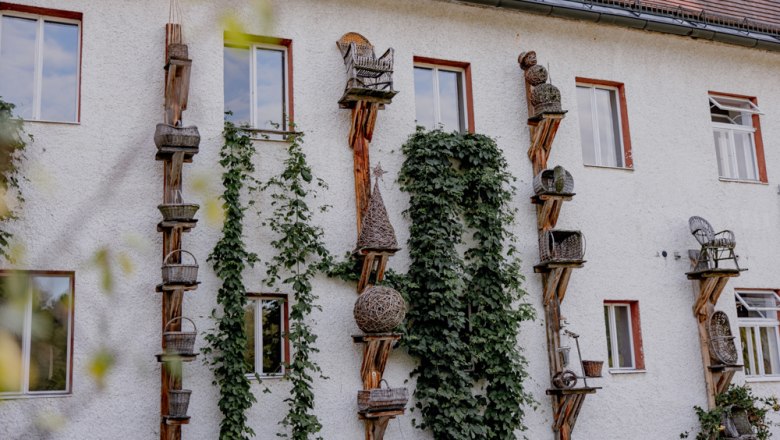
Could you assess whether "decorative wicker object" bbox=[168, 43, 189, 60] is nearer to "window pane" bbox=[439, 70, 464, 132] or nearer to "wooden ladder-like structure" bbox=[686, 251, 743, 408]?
"window pane" bbox=[439, 70, 464, 132]

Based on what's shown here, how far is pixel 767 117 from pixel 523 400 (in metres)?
6.06

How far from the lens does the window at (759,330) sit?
12.5 meters

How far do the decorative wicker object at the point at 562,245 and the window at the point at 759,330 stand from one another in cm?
283

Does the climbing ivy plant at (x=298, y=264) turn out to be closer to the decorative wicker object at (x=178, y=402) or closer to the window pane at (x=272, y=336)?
the window pane at (x=272, y=336)

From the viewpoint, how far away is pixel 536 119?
37.9 feet

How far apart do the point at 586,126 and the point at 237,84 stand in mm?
4742

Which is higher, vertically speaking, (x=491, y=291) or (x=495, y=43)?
(x=495, y=43)

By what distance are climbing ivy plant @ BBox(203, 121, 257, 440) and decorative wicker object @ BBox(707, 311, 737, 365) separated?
6.11 metres

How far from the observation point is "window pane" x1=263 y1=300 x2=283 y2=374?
9.85 metres

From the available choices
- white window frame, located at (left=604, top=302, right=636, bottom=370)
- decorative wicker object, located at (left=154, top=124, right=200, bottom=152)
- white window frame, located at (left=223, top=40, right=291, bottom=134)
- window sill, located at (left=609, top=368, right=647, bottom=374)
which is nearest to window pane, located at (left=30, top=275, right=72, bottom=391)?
decorative wicker object, located at (left=154, top=124, right=200, bottom=152)

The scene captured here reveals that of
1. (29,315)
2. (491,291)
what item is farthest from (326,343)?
(29,315)

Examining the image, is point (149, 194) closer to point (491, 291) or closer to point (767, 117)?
point (491, 291)

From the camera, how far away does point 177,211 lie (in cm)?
909

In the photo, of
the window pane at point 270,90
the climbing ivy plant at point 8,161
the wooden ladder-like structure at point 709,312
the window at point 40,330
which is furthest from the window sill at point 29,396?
the wooden ladder-like structure at point 709,312
